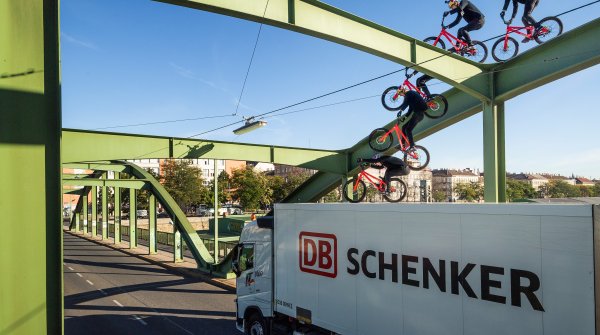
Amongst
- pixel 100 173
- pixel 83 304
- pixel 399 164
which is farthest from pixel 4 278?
pixel 100 173

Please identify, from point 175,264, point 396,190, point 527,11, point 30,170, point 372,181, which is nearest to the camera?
point 30,170

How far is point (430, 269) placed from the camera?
19.9 feet

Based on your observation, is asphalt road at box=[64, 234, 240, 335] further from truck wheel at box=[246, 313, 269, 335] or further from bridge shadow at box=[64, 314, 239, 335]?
truck wheel at box=[246, 313, 269, 335]

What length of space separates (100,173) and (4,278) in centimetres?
3526

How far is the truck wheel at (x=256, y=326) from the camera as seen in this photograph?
951 centimetres

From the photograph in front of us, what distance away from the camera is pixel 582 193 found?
11488cm

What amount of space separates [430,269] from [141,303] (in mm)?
13052

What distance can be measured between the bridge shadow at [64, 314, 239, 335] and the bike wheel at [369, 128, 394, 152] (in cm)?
716

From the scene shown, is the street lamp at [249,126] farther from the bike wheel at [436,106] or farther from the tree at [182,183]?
the tree at [182,183]

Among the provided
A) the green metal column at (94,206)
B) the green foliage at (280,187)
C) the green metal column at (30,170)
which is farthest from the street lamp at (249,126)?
the green foliage at (280,187)

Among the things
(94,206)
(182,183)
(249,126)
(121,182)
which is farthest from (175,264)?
(182,183)

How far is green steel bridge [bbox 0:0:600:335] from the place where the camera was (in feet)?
12.9

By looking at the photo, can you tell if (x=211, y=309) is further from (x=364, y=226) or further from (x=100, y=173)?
(x=100, y=173)

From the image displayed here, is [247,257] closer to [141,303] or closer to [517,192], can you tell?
[141,303]
